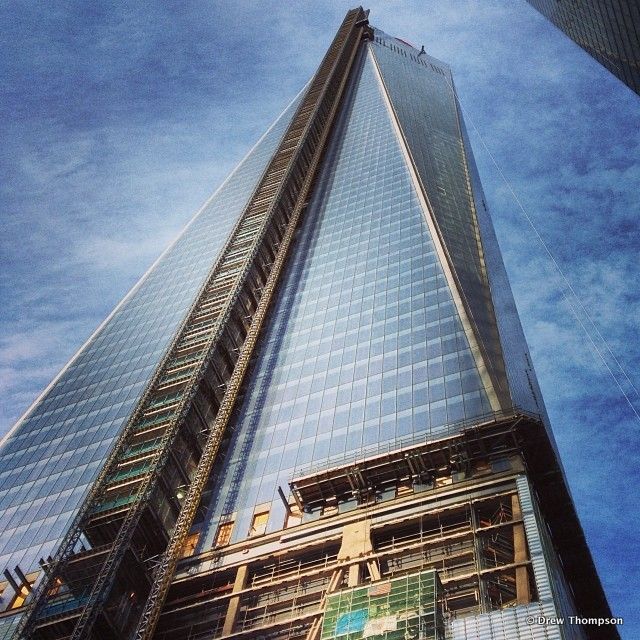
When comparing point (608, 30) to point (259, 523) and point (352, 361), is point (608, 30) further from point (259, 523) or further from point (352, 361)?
point (259, 523)

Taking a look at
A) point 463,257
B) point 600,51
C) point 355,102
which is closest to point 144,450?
point 463,257

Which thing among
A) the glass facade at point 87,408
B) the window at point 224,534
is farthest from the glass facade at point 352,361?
the glass facade at point 87,408

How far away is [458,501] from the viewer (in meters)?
53.7

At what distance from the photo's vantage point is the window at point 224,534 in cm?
6172

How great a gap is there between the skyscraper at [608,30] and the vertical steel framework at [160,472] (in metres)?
46.3

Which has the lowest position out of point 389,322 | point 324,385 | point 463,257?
point 324,385

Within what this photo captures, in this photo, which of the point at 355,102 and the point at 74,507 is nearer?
the point at 74,507

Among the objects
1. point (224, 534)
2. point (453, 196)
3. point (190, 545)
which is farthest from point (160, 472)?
point (453, 196)

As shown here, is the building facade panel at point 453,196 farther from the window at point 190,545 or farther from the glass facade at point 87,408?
the glass facade at point 87,408

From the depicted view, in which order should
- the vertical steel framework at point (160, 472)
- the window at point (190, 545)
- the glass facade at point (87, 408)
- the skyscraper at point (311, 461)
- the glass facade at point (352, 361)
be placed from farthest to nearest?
the glass facade at point (87, 408), the glass facade at point (352, 361), the window at point (190, 545), the vertical steel framework at point (160, 472), the skyscraper at point (311, 461)

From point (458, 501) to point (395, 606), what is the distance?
11773 mm

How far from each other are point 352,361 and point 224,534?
76.0ft

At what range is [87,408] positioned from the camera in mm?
94688

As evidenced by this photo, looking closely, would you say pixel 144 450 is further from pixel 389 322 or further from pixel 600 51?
pixel 600 51
